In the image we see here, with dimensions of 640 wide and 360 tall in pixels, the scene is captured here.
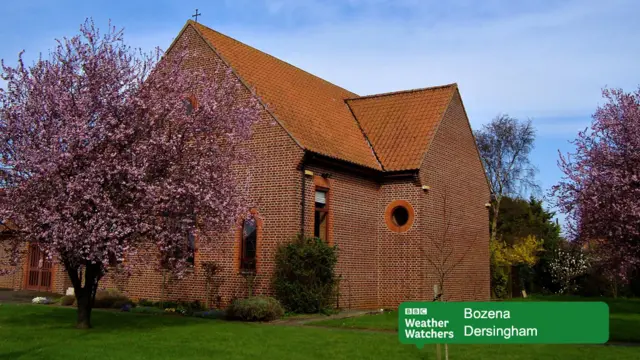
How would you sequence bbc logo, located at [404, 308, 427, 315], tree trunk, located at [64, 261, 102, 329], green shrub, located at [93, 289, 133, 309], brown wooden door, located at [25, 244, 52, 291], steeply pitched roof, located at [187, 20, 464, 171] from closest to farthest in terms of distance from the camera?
1. bbc logo, located at [404, 308, 427, 315]
2. tree trunk, located at [64, 261, 102, 329]
3. green shrub, located at [93, 289, 133, 309]
4. steeply pitched roof, located at [187, 20, 464, 171]
5. brown wooden door, located at [25, 244, 52, 291]

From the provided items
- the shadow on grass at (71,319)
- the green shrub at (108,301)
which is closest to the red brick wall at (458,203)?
the shadow on grass at (71,319)

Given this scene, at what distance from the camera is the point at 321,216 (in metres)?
20.2

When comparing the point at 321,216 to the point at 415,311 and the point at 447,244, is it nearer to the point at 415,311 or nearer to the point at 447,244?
the point at 447,244

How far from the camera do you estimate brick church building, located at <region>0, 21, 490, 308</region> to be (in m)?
19.3

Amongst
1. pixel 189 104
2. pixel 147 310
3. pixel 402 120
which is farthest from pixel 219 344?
pixel 402 120

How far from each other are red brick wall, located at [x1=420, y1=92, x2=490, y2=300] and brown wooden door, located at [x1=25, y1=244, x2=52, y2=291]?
50.6 feet

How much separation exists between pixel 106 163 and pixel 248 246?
778cm

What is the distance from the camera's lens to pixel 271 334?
1346 cm

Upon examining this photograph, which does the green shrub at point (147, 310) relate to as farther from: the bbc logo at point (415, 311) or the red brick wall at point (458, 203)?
the bbc logo at point (415, 311)

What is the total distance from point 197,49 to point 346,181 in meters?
6.80

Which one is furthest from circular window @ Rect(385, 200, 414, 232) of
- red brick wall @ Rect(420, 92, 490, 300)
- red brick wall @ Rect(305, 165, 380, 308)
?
red brick wall @ Rect(420, 92, 490, 300)

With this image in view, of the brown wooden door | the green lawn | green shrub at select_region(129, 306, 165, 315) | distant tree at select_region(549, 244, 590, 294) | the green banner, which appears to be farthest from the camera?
distant tree at select_region(549, 244, 590, 294)

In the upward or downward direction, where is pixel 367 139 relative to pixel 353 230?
upward

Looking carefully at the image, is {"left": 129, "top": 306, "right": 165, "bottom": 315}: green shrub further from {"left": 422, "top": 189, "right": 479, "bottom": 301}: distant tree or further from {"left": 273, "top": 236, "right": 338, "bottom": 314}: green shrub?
{"left": 422, "top": 189, "right": 479, "bottom": 301}: distant tree
